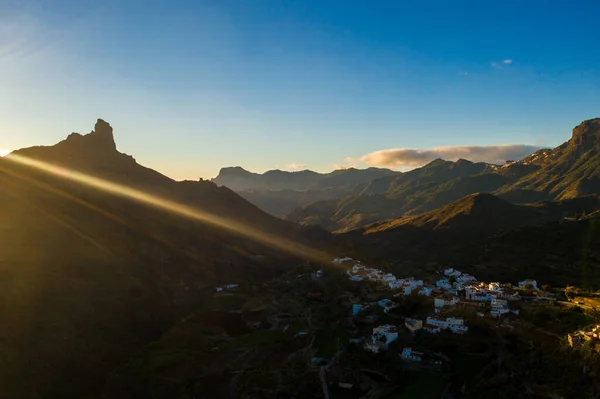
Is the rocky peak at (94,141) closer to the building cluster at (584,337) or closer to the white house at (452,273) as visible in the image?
the white house at (452,273)

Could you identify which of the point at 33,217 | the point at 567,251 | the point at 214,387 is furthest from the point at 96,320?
the point at 567,251

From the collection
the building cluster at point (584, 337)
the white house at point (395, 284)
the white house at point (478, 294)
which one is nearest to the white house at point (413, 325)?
the white house at point (478, 294)

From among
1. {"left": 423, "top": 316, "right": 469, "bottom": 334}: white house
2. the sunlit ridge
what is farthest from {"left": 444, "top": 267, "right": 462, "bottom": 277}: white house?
the sunlit ridge

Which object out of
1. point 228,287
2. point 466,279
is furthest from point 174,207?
point 466,279

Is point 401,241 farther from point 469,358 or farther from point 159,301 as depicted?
point 469,358

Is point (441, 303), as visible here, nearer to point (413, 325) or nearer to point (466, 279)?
point (413, 325)
